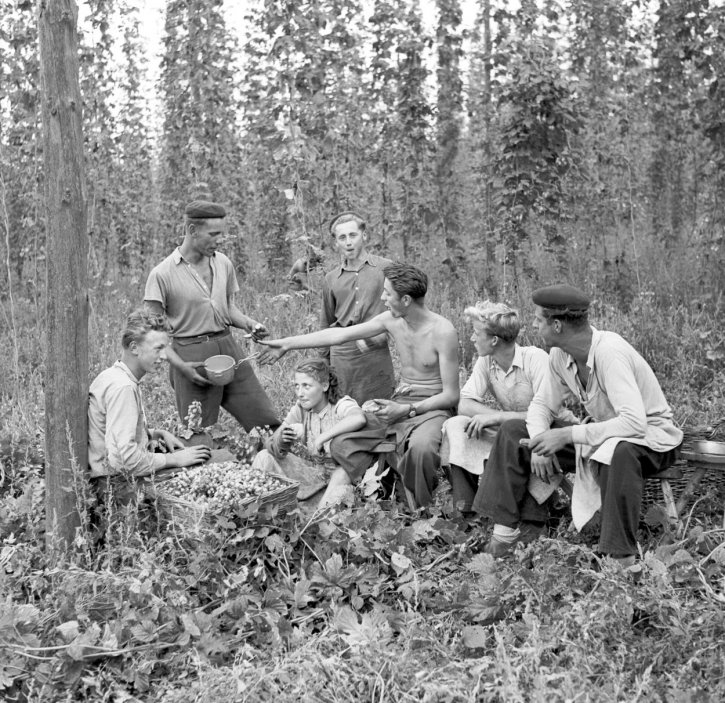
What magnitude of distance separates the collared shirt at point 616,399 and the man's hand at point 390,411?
2.60 ft

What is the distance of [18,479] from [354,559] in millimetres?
2099

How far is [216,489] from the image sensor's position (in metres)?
4.05

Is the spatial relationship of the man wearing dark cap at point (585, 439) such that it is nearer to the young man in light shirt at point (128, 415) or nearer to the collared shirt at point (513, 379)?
the collared shirt at point (513, 379)

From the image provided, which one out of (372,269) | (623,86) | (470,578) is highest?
(623,86)

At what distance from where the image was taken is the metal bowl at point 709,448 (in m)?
4.24

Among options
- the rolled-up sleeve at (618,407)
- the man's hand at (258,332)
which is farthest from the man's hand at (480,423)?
the man's hand at (258,332)

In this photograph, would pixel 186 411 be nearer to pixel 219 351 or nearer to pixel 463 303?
pixel 219 351

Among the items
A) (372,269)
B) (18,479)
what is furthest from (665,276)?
(18,479)

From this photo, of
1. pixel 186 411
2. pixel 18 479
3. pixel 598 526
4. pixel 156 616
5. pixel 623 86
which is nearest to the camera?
pixel 156 616

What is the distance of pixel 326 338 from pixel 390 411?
761mm

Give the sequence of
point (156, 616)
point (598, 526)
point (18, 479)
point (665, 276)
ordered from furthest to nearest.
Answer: point (665, 276)
point (18, 479)
point (598, 526)
point (156, 616)

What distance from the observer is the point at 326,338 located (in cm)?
526

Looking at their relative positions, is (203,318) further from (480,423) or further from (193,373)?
(480,423)

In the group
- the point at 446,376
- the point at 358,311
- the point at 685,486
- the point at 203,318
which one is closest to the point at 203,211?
the point at 203,318
